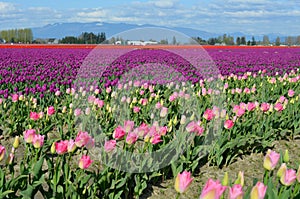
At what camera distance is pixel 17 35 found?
95812 mm

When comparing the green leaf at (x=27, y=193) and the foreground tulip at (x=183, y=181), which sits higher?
the foreground tulip at (x=183, y=181)

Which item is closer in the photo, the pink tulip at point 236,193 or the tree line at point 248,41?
the pink tulip at point 236,193

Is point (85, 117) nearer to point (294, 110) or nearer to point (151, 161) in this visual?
point (151, 161)

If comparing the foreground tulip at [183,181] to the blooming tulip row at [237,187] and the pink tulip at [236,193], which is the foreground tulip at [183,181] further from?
the pink tulip at [236,193]

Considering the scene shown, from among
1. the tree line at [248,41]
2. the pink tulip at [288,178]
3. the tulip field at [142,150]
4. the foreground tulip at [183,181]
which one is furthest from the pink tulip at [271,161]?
the tree line at [248,41]

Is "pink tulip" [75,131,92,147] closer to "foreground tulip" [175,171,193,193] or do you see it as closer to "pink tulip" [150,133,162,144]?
"pink tulip" [150,133,162,144]

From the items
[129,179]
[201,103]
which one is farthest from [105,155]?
[201,103]

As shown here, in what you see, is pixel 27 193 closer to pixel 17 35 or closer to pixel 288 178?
pixel 288 178

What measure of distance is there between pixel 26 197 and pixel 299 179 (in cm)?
183

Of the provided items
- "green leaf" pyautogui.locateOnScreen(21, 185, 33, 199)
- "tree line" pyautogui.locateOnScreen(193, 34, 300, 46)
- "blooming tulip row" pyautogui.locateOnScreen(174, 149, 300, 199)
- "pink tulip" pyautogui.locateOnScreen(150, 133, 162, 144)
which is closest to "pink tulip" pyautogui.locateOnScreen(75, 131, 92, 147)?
"green leaf" pyautogui.locateOnScreen(21, 185, 33, 199)

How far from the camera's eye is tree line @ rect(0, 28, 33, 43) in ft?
296

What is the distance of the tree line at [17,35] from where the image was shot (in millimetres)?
90250

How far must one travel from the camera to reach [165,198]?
12.3ft

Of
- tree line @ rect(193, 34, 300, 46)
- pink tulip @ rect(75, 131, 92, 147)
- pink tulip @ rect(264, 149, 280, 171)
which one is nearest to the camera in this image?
pink tulip @ rect(264, 149, 280, 171)
